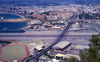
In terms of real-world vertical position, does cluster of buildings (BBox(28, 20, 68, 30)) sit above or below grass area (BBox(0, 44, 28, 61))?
above

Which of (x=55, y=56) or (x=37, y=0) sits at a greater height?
(x=37, y=0)

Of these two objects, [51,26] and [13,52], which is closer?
[13,52]

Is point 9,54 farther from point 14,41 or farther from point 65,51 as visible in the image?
point 65,51

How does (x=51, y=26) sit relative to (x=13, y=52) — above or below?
above

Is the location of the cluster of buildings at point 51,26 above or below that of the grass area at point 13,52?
above

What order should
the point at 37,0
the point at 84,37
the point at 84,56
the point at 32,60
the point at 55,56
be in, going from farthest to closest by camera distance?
the point at 37,0 → the point at 84,37 → the point at 55,56 → the point at 32,60 → the point at 84,56

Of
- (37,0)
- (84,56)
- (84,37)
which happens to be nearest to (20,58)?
(84,56)

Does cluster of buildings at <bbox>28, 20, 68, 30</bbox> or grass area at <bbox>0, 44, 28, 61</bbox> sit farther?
cluster of buildings at <bbox>28, 20, 68, 30</bbox>

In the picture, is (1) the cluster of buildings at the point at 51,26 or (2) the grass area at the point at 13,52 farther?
(1) the cluster of buildings at the point at 51,26
